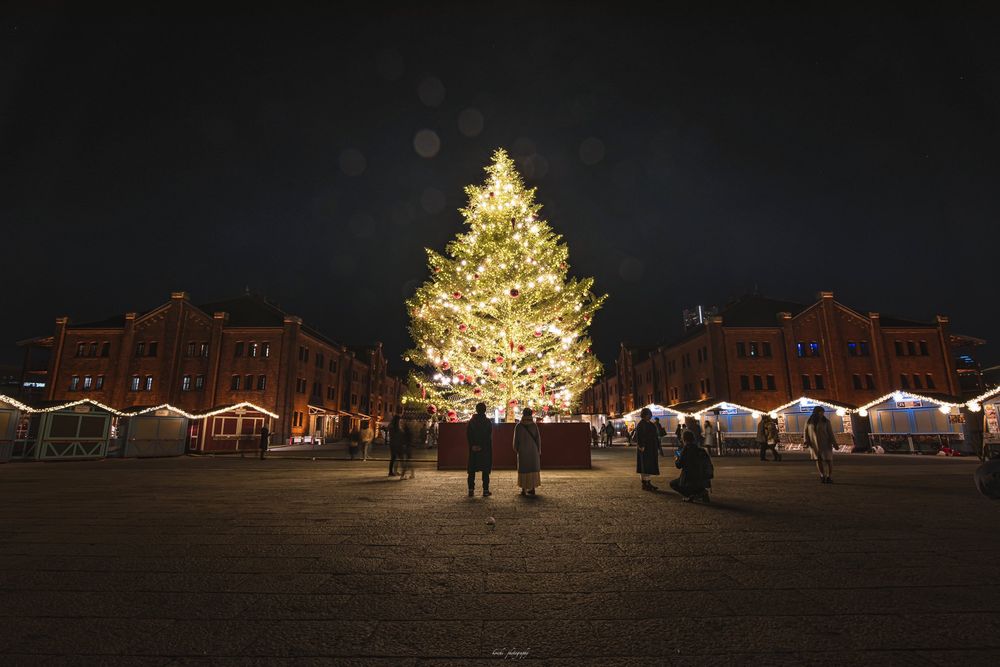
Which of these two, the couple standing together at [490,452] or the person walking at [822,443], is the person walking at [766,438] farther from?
the couple standing together at [490,452]

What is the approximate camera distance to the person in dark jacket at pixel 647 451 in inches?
401

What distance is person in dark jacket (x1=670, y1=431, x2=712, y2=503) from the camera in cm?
848

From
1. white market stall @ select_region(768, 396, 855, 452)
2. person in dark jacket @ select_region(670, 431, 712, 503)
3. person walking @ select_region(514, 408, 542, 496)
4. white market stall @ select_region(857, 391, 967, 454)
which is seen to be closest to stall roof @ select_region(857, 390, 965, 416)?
white market stall @ select_region(857, 391, 967, 454)

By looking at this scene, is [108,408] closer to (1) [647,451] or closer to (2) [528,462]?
(2) [528,462]

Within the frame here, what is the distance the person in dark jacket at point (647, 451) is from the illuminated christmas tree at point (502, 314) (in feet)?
18.4

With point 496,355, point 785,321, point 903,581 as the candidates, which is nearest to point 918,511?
point 903,581

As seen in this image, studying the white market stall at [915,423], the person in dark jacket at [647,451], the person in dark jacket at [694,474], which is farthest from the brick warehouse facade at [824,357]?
the person in dark jacket at [694,474]

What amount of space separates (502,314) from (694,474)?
8.95m

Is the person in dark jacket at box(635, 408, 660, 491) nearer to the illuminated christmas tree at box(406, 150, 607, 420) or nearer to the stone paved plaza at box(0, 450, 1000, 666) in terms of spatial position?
the stone paved plaza at box(0, 450, 1000, 666)

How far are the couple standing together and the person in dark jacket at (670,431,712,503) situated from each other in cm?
265

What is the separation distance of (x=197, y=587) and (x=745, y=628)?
4.02 meters

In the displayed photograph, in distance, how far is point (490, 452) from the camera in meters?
9.39

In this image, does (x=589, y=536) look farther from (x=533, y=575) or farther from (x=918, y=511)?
(x=918, y=511)

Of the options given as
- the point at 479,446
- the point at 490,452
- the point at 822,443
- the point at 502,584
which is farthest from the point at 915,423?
the point at 502,584
